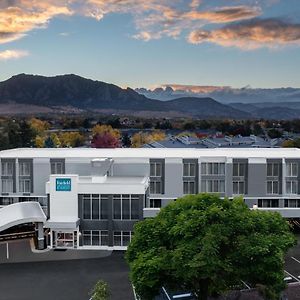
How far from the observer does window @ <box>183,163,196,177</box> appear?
3048 cm

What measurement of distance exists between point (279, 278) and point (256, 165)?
A: 15674mm

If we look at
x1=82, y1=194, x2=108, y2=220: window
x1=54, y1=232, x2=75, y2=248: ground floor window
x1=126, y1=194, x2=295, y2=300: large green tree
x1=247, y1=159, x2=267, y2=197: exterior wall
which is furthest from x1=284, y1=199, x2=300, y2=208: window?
x1=126, y1=194, x2=295, y2=300: large green tree

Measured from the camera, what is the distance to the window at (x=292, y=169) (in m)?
30.7

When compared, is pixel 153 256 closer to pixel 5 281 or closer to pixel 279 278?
pixel 279 278

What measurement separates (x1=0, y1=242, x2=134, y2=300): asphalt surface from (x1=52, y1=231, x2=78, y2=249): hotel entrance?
175 centimetres

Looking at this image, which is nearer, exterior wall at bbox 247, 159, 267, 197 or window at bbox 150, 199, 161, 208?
exterior wall at bbox 247, 159, 267, 197

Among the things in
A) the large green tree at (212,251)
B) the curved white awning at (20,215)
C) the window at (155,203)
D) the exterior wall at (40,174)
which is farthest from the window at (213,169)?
the large green tree at (212,251)

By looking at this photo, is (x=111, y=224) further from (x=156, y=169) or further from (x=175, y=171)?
(x=175, y=171)

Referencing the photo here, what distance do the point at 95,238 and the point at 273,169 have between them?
39.1ft

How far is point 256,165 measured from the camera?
3034 cm

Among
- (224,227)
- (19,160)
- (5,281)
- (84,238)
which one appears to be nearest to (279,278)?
(224,227)

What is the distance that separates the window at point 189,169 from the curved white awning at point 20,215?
907cm

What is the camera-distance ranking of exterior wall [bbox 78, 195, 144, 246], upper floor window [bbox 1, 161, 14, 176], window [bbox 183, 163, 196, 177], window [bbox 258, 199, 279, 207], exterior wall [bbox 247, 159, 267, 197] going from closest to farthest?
exterior wall [bbox 78, 195, 144, 246] < exterior wall [bbox 247, 159, 267, 197] < window [bbox 183, 163, 196, 177] < window [bbox 258, 199, 279, 207] < upper floor window [bbox 1, 161, 14, 176]

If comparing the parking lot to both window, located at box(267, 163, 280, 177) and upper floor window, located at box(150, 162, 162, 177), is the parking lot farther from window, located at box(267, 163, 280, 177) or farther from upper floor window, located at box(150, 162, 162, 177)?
upper floor window, located at box(150, 162, 162, 177)
